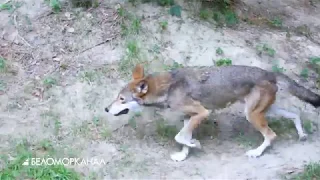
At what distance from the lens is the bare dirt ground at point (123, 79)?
26.4 ft

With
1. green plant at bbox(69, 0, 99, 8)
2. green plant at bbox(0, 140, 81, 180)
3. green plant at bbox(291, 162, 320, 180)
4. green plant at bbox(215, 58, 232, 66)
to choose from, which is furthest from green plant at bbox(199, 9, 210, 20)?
green plant at bbox(0, 140, 81, 180)

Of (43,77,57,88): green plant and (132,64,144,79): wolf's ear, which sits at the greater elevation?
(132,64,144,79): wolf's ear

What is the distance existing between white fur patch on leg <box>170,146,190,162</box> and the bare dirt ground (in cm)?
9

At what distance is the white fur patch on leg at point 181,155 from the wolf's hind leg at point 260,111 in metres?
0.77

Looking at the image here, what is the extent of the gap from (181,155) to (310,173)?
1.56 metres

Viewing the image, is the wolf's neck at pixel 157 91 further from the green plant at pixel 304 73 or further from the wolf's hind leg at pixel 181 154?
the green plant at pixel 304 73

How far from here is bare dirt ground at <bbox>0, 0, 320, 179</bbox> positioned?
8039mm

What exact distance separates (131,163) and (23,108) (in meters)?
1.95

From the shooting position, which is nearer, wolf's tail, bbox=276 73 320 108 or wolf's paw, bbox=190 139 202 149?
wolf's paw, bbox=190 139 202 149

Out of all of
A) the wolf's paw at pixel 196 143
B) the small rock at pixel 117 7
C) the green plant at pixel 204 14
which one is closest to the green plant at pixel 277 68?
the green plant at pixel 204 14

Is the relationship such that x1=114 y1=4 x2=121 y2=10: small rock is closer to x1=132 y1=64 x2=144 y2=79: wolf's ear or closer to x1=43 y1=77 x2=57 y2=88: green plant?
x1=43 y1=77 x2=57 y2=88: green plant

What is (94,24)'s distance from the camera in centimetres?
1032

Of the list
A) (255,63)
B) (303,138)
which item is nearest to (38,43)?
(255,63)

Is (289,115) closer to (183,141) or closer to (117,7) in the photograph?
(183,141)
